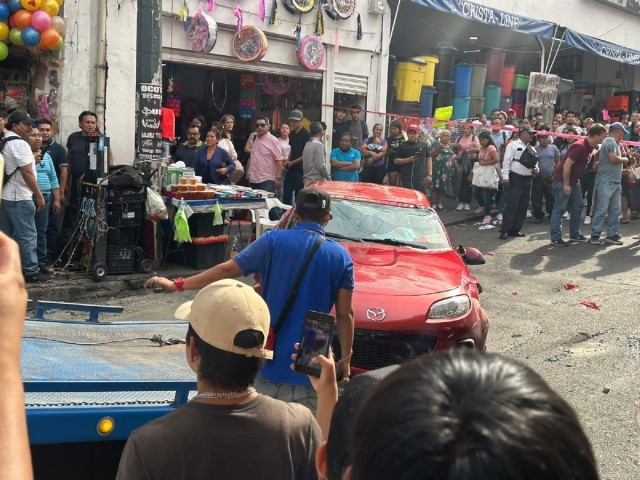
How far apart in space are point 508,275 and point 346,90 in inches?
285

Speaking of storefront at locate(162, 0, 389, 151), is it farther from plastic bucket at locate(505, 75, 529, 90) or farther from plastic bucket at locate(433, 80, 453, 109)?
plastic bucket at locate(505, 75, 529, 90)

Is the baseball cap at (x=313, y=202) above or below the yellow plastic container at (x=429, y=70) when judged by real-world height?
below

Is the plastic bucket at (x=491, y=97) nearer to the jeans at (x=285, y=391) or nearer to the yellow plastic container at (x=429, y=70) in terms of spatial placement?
the yellow plastic container at (x=429, y=70)

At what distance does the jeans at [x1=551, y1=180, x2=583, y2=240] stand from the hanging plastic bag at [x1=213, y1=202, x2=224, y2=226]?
599cm

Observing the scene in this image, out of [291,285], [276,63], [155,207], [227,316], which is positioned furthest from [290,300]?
[276,63]

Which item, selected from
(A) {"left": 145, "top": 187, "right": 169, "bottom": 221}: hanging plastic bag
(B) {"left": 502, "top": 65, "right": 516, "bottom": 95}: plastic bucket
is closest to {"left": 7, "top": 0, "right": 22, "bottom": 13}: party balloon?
(A) {"left": 145, "top": 187, "right": 169, "bottom": 221}: hanging plastic bag

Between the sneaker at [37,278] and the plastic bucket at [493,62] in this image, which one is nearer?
the sneaker at [37,278]

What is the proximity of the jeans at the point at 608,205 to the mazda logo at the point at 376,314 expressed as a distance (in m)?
8.33

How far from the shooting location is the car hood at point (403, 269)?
597 centimetres

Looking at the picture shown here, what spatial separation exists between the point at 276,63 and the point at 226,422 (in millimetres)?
13344

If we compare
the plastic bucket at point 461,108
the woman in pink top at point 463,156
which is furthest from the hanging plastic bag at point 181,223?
the plastic bucket at point 461,108

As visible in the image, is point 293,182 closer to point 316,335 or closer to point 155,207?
point 155,207

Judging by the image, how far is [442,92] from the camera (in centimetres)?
1895

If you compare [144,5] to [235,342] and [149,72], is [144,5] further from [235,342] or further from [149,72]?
[235,342]
